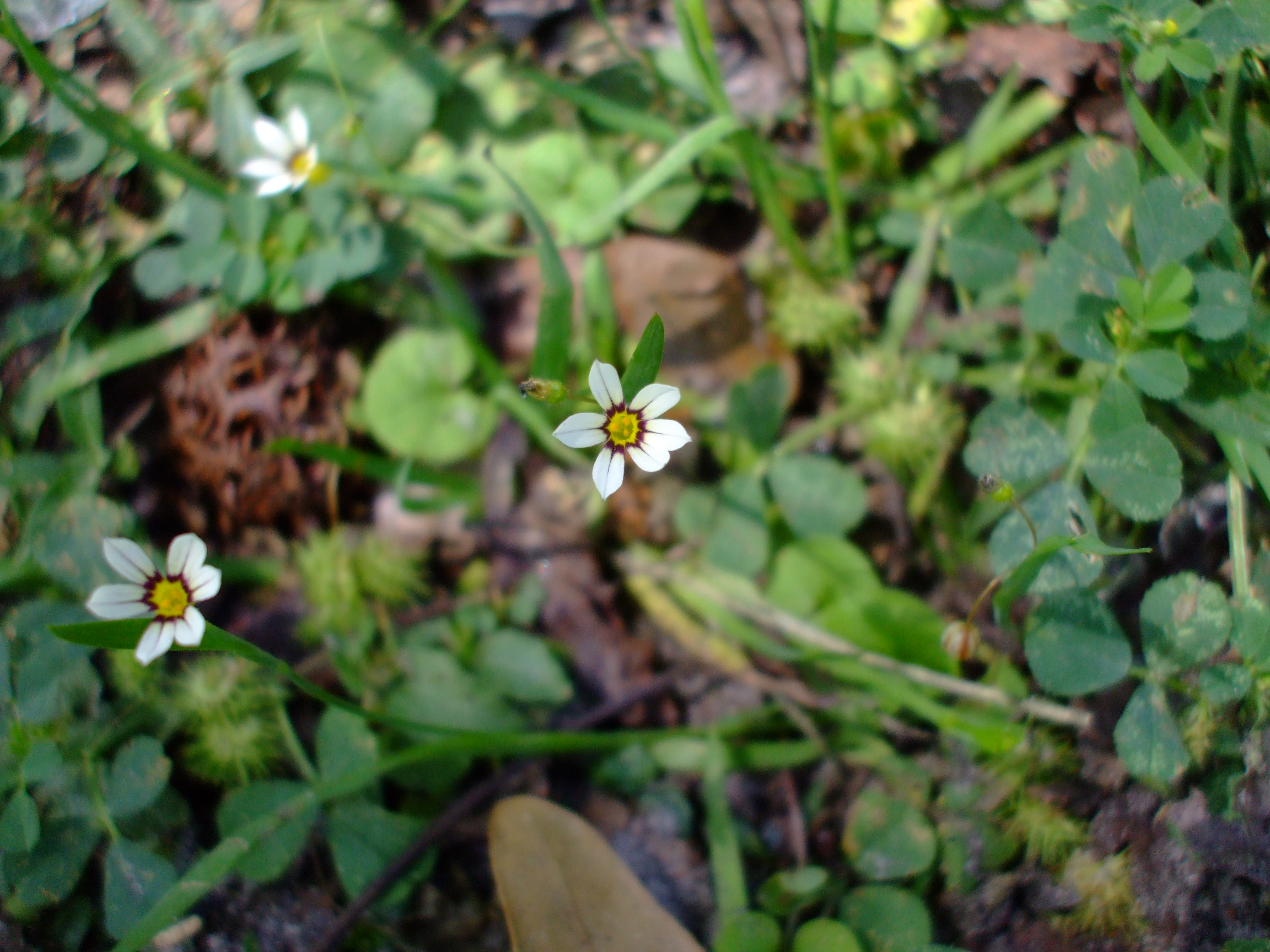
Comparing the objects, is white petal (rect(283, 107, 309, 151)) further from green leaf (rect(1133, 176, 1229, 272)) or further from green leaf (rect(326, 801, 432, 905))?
green leaf (rect(1133, 176, 1229, 272))

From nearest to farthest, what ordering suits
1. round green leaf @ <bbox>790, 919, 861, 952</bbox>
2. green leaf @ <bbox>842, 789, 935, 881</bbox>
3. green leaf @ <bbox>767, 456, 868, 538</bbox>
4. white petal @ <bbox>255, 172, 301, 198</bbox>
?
round green leaf @ <bbox>790, 919, 861, 952</bbox>, green leaf @ <bbox>842, 789, 935, 881</bbox>, white petal @ <bbox>255, 172, 301, 198</bbox>, green leaf @ <bbox>767, 456, 868, 538</bbox>

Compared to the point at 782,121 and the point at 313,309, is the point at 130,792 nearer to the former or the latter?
the point at 313,309

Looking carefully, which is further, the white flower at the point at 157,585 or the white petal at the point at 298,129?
the white petal at the point at 298,129

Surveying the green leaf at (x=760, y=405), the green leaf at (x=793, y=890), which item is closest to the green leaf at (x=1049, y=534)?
the green leaf at (x=760, y=405)

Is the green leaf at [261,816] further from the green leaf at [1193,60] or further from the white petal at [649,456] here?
the green leaf at [1193,60]

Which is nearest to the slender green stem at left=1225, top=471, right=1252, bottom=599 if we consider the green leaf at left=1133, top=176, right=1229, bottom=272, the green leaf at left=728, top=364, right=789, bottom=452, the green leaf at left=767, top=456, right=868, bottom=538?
the green leaf at left=1133, top=176, right=1229, bottom=272

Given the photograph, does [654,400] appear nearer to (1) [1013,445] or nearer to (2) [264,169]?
(1) [1013,445]

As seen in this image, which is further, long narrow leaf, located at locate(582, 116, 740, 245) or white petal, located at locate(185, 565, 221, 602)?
long narrow leaf, located at locate(582, 116, 740, 245)
